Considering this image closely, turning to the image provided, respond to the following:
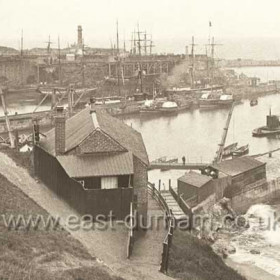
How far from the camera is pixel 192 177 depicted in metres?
40.1

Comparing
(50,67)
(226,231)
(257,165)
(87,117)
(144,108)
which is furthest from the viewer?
(50,67)

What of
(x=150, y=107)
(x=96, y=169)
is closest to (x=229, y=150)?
(x=150, y=107)

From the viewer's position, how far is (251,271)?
29891 millimetres

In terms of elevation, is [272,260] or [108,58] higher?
[108,58]

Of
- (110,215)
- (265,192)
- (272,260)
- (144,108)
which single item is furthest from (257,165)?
(144,108)

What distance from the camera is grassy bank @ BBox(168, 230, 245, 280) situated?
21469 millimetres

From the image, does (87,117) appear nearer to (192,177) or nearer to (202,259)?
(202,259)

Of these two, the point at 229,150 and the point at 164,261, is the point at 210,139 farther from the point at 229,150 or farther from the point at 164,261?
the point at 164,261

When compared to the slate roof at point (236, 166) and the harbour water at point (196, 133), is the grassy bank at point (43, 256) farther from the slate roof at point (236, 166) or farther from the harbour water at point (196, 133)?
the harbour water at point (196, 133)

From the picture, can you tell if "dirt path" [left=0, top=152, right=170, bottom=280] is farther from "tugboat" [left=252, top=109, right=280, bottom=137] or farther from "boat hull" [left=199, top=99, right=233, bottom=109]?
"boat hull" [left=199, top=99, right=233, bottom=109]

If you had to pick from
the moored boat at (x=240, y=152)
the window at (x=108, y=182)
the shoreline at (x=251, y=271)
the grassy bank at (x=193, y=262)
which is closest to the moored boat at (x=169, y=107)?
the moored boat at (x=240, y=152)

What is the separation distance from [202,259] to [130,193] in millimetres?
5274

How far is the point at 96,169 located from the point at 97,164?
38 centimetres

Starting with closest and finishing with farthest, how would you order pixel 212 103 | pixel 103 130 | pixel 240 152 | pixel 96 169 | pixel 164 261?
pixel 164 261
pixel 96 169
pixel 103 130
pixel 240 152
pixel 212 103
